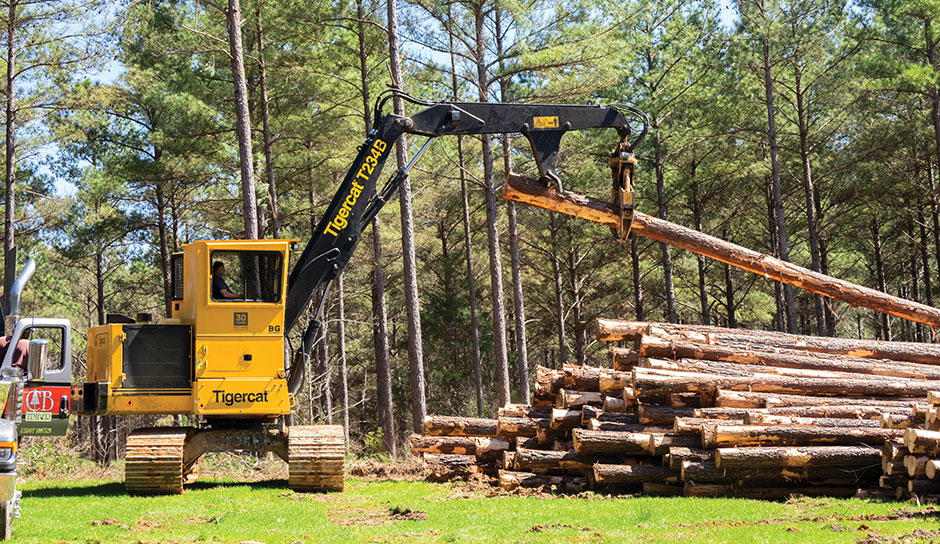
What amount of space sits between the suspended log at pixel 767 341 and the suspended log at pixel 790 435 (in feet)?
8.58

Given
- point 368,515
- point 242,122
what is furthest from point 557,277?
point 368,515

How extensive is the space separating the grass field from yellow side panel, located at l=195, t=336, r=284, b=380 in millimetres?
1703

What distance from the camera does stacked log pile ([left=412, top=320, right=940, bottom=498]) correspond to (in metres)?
11.8

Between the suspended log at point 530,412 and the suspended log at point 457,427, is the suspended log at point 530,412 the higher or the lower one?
the higher one

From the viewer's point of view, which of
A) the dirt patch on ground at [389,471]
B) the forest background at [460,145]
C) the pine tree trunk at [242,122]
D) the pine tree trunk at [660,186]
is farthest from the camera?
the pine tree trunk at [660,186]

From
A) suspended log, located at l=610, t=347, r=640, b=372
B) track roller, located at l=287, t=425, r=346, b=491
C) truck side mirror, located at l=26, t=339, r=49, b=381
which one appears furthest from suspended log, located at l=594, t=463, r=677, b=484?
truck side mirror, located at l=26, t=339, r=49, b=381

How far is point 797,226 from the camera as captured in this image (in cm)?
3650

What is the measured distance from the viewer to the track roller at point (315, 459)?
481 inches

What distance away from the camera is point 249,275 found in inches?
480

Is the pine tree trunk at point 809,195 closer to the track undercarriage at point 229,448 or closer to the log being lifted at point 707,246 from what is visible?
the log being lifted at point 707,246

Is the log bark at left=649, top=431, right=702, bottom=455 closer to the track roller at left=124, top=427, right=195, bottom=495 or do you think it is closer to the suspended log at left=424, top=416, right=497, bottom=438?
the suspended log at left=424, top=416, right=497, bottom=438

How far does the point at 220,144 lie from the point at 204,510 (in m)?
15.9

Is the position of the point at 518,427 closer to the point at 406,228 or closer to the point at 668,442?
the point at 668,442

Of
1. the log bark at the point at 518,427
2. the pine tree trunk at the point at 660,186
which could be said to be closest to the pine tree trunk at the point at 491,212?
the pine tree trunk at the point at 660,186
